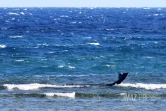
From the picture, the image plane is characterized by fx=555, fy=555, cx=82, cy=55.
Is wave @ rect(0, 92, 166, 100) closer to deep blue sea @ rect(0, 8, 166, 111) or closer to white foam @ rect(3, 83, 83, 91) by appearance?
deep blue sea @ rect(0, 8, 166, 111)

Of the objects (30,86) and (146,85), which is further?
(146,85)

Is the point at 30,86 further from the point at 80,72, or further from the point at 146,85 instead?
the point at 80,72

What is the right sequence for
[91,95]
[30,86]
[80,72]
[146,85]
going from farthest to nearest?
1. [80,72]
2. [146,85]
3. [30,86]
4. [91,95]

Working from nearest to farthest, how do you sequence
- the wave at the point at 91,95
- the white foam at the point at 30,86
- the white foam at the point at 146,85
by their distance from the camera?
1. the wave at the point at 91,95
2. the white foam at the point at 30,86
3. the white foam at the point at 146,85

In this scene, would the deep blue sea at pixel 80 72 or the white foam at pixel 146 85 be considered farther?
the white foam at pixel 146 85

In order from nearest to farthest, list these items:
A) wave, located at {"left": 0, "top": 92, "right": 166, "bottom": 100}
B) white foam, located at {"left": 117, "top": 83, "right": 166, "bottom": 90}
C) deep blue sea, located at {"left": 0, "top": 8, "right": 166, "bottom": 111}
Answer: deep blue sea, located at {"left": 0, "top": 8, "right": 166, "bottom": 111} → wave, located at {"left": 0, "top": 92, "right": 166, "bottom": 100} → white foam, located at {"left": 117, "top": 83, "right": 166, "bottom": 90}

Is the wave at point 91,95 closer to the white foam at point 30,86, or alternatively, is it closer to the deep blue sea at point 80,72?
the deep blue sea at point 80,72

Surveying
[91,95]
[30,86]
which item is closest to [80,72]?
[30,86]

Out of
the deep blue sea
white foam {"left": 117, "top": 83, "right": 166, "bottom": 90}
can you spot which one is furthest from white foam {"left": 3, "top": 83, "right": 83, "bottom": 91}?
white foam {"left": 117, "top": 83, "right": 166, "bottom": 90}

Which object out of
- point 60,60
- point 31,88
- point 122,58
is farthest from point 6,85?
point 122,58

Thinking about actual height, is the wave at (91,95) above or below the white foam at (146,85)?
below

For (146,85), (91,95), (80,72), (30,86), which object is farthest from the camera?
(80,72)

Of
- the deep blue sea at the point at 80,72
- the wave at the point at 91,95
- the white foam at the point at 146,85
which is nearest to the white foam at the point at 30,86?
the deep blue sea at the point at 80,72

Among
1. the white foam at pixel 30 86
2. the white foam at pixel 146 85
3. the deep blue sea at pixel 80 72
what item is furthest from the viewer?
the white foam at pixel 146 85
